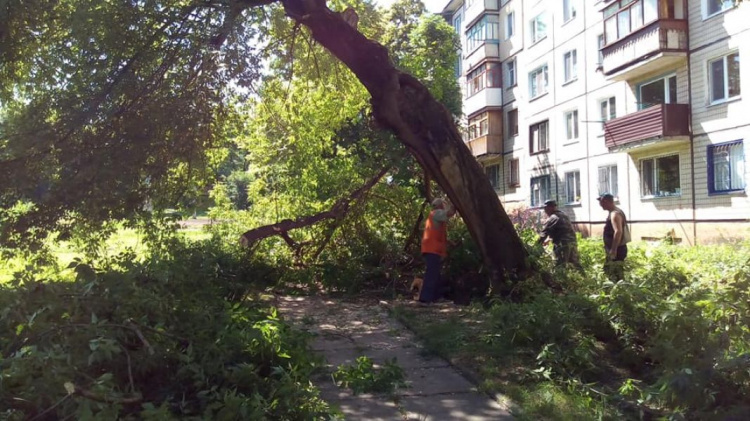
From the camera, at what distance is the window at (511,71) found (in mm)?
31600

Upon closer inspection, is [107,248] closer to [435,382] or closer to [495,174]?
[435,382]

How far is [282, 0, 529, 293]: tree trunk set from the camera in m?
7.88

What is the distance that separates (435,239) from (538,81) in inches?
879

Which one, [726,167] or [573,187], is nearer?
[726,167]

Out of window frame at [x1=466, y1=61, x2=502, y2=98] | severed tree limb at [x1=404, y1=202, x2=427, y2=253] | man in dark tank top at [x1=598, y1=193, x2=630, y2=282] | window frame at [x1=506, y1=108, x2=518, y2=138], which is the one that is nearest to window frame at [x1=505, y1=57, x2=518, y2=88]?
window frame at [x1=466, y1=61, x2=502, y2=98]

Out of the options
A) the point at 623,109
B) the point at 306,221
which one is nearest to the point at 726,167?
the point at 623,109

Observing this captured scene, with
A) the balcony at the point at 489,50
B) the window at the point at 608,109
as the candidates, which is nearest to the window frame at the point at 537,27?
the balcony at the point at 489,50

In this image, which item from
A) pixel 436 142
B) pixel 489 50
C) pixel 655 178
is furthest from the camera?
pixel 489 50

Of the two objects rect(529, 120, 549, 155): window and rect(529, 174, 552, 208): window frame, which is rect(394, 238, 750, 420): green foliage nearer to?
rect(529, 174, 552, 208): window frame

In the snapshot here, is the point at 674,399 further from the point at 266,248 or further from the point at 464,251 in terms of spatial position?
the point at 266,248

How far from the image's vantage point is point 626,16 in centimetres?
2097

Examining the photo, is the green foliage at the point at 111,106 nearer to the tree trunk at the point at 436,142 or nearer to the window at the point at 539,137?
the tree trunk at the point at 436,142

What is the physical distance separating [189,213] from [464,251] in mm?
4070

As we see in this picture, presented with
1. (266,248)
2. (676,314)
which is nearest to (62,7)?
(266,248)
